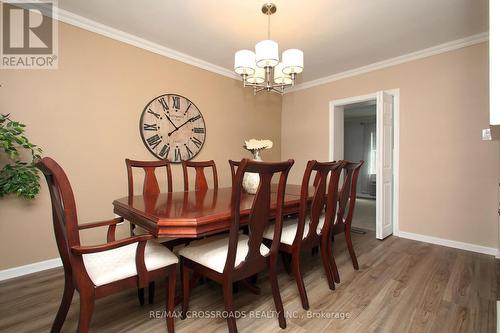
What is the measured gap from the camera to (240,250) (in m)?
1.49

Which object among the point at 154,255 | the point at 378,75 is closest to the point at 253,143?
the point at 154,255

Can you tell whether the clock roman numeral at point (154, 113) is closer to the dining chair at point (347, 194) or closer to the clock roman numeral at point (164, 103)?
the clock roman numeral at point (164, 103)

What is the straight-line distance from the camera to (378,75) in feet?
11.4

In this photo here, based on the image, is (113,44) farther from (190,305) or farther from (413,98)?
(413,98)

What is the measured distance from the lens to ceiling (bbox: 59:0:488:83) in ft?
7.13

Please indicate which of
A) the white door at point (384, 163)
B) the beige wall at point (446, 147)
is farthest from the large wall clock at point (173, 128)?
the beige wall at point (446, 147)

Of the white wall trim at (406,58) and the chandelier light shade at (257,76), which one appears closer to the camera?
the chandelier light shade at (257,76)

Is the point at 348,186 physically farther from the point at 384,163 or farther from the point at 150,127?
the point at 150,127

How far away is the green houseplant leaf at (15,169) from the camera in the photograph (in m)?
1.83

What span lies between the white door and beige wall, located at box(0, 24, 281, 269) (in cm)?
256

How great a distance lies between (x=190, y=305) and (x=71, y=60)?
2.58 meters

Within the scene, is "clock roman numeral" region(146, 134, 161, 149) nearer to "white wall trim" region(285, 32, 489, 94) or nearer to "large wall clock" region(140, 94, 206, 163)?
"large wall clock" region(140, 94, 206, 163)

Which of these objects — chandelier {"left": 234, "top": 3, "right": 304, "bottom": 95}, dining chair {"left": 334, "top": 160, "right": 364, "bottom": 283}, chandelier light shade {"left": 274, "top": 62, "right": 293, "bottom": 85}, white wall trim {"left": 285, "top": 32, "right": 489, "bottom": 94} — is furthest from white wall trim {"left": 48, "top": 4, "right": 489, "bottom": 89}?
dining chair {"left": 334, "top": 160, "right": 364, "bottom": 283}

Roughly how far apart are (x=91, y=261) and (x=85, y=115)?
1779mm
